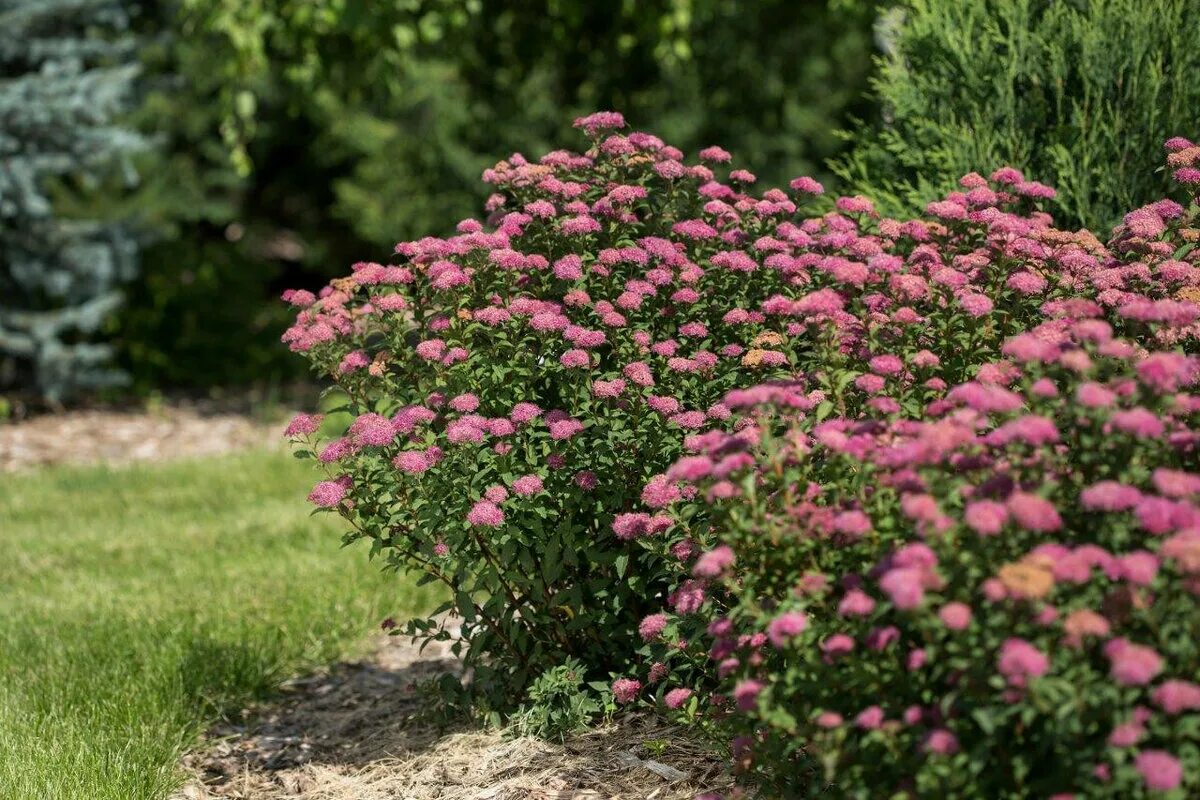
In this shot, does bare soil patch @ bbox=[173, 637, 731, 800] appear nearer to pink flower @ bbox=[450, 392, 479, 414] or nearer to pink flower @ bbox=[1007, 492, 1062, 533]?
pink flower @ bbox=[450, 392, 479, 414]

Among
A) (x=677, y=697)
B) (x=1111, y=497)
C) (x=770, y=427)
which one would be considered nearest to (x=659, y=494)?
(x=770, y=427)

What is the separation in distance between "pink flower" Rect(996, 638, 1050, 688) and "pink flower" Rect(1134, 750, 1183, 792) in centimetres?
17

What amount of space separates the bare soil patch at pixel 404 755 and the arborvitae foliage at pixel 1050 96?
191cm

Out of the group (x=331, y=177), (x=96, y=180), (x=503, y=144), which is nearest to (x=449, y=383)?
(x=96, y=180)

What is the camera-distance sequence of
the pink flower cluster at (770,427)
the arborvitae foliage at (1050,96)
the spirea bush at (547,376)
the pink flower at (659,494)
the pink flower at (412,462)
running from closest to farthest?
1. the pink flower cluster at (770,427)
2. the pink flower at (659,494)
3. the pink flower at (412,462)
4. the spirea bush at (547,376)
5. the arborvitae foliage at (1050,96)

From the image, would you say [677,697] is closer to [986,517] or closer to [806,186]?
[986,517]

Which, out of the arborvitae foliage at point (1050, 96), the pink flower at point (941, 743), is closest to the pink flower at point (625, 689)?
the pink flower at point (941, 743)

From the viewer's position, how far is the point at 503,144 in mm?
12227

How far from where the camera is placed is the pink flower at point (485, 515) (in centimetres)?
276

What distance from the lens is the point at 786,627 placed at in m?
2.10

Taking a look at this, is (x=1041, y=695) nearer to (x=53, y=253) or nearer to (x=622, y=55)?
(x=53, y=253)

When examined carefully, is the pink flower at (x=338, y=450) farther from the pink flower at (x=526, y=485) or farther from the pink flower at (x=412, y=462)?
the pink flower at (x=526, y=485)

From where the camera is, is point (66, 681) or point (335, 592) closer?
point (66, 681)

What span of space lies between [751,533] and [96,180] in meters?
7.22
